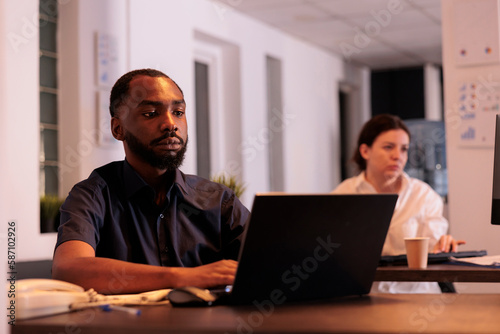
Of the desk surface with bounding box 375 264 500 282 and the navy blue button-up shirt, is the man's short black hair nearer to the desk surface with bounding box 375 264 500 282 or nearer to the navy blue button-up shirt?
the navy blue button-up shirt

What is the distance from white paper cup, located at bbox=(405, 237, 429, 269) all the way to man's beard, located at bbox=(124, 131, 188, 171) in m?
0.86

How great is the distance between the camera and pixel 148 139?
6.12 feet

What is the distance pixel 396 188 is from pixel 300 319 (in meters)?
2.59

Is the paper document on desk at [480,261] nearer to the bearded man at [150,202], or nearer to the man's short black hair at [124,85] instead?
the bearded man at [150,202]

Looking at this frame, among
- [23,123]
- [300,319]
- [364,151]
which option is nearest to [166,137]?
[300,319]

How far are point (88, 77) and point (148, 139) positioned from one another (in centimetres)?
317

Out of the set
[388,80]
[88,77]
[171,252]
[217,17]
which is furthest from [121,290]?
[388,80]

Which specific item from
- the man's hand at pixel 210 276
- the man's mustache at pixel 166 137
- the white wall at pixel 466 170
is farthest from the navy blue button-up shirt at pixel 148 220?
the white wall at pixel 466 170

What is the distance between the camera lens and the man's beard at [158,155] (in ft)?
6.08

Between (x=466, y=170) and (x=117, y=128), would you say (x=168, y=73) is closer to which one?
(x=466, y=170)

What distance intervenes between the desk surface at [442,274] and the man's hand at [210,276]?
887 mm

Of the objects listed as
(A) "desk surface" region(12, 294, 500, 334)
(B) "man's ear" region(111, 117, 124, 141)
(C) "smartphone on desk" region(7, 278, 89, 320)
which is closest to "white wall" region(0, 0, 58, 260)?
(B) "man's ear" region(111, 117, 124, 141)

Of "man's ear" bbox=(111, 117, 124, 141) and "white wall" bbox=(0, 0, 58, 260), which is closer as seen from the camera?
"man's ear" bbox=(111, 117, 124, 141)

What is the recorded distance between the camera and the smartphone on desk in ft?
3.93
